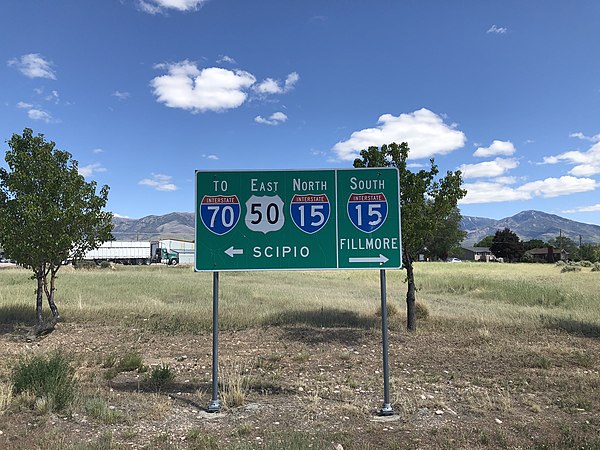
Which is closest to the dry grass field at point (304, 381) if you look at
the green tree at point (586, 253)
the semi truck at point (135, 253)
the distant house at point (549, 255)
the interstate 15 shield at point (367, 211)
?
the interstate 15 shield at point (367, 211)

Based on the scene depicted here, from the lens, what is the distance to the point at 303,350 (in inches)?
394

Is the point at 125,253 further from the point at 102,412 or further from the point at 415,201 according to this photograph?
the point at 102,412

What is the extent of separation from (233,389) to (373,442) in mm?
2305

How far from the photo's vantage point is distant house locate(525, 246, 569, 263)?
10988cm

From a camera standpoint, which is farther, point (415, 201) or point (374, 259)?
point (415, 201)

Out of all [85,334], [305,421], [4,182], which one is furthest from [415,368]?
[4,182]

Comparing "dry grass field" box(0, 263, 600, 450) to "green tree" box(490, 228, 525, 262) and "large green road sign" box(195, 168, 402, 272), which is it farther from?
"green tree" box(490, 228, 525, 262)

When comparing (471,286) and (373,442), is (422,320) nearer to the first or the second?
(373,442)

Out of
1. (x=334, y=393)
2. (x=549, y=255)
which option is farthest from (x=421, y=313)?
(x=549, y=255)

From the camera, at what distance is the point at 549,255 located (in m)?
109

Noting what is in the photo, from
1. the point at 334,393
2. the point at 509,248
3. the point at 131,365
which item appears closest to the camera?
the point at 334,393

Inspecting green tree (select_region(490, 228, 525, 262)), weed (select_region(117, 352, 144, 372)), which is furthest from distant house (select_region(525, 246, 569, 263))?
weed (select_region(117, 352, 144, 372))

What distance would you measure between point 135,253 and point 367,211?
8709cm

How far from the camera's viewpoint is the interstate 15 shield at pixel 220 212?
652 cm
